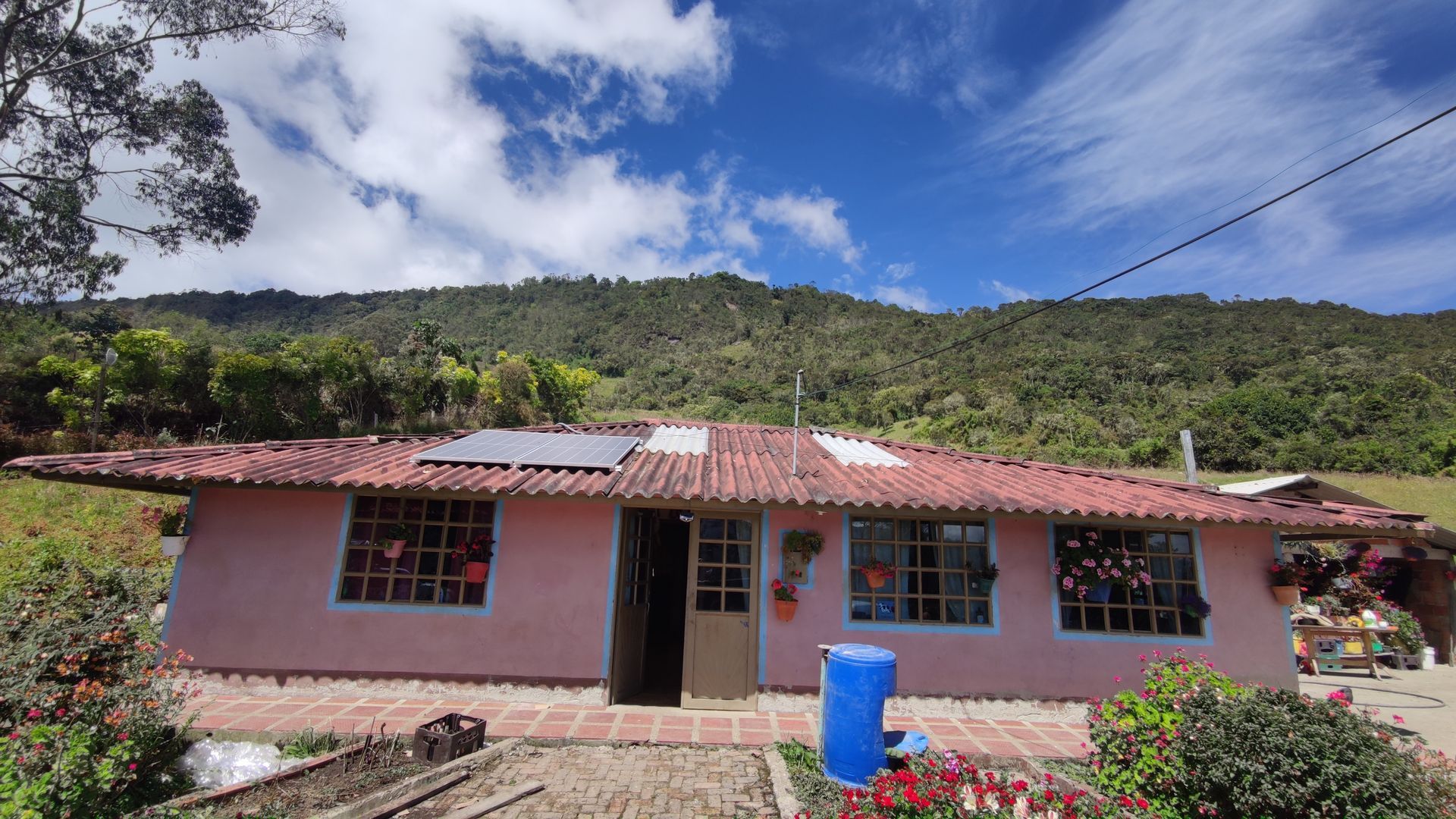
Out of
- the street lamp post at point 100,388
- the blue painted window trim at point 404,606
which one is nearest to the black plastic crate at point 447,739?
the blue painted window trim at point 404,606

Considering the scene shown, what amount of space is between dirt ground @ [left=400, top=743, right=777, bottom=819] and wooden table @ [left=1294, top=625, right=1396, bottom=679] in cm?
1113

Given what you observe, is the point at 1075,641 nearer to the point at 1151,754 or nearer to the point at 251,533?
the point at 1151,754

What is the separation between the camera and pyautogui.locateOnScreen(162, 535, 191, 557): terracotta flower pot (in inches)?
262

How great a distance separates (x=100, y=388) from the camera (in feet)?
59.3

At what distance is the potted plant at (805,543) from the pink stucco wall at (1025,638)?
17 cm

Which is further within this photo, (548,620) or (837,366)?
(837,366)

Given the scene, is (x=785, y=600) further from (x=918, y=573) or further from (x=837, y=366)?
(x=837, y=366)

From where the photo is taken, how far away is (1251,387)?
4066cm

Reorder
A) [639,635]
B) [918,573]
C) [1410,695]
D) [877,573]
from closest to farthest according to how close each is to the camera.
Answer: [877,573] < [918,573] < [639,635] < [1410,695]

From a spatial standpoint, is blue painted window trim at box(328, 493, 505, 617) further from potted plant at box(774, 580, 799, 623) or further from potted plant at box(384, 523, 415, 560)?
potted plant at box(774, 580, 799, 623)

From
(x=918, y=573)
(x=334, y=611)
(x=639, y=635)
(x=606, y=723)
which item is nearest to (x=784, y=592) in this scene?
(x=918, y=573)

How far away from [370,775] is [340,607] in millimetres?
2609

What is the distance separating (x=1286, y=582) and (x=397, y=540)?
1033 centimetres

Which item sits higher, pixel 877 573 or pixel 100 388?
pixel 100 388
